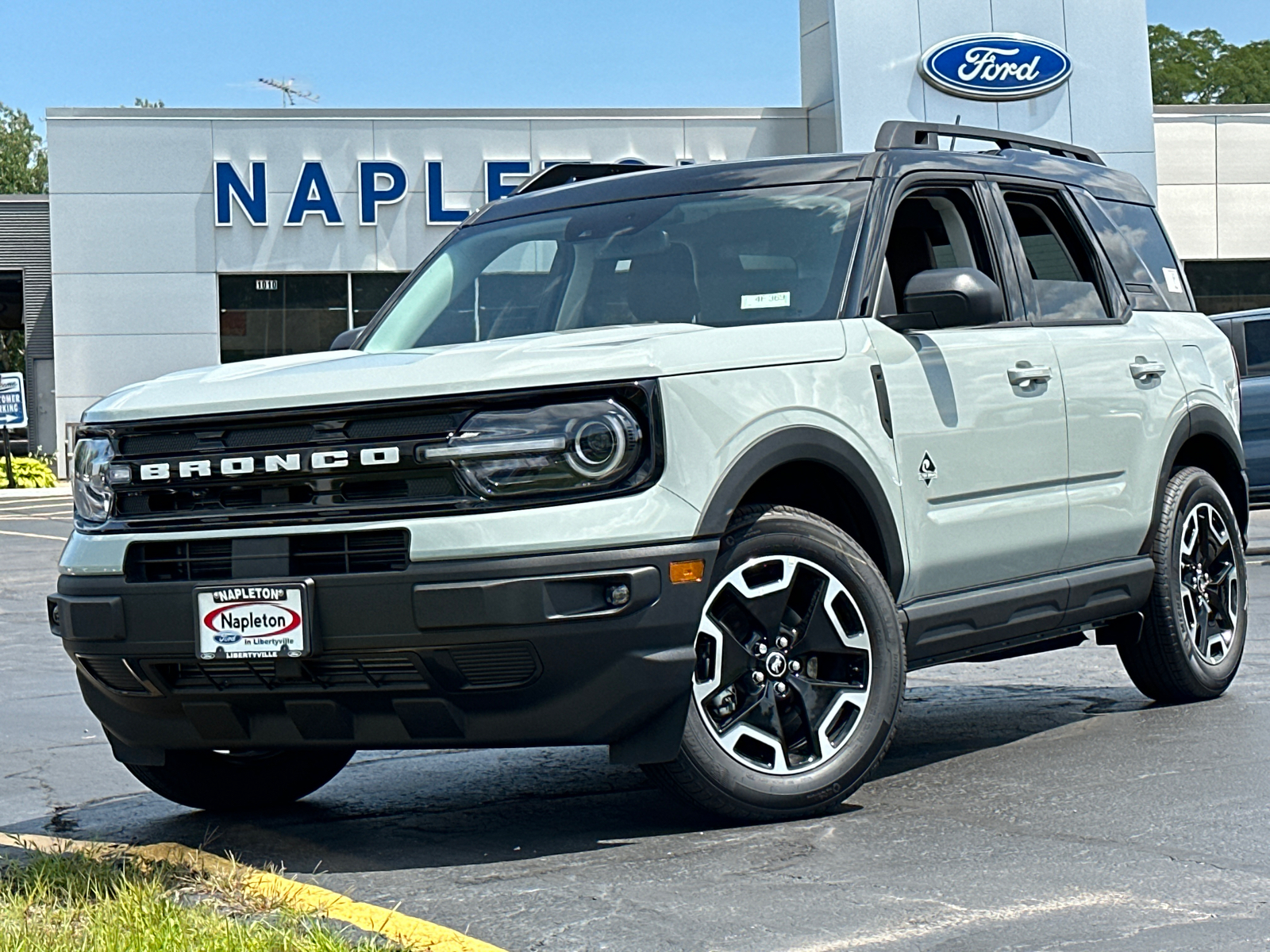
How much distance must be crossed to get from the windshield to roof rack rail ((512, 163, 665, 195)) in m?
0.49

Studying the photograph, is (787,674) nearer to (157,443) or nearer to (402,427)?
(402,427)

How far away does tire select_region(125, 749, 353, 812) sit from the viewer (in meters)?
5.36

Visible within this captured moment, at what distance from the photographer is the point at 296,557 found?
4582mm

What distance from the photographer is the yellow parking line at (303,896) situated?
3725 mm

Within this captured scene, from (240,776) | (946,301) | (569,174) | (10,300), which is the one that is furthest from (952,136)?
(10,300)

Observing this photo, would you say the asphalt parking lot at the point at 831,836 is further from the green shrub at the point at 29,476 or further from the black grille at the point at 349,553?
the green shrub at the point at 29,476

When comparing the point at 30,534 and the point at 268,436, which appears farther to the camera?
the point at 30,534

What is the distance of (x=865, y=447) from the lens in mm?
5230

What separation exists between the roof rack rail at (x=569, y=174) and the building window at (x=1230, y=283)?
94.8 feet

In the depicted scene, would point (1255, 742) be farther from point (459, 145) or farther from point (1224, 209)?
point (1224, 209)

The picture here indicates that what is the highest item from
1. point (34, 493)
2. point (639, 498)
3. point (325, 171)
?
point (325, 171)

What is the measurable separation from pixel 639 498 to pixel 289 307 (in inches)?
1085

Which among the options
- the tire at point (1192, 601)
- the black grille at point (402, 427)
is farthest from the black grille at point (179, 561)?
the tire at point (1192, 601)

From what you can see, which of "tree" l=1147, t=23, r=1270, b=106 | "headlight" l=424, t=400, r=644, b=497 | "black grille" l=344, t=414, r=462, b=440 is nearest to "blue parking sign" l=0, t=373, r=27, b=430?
"black grille" l=344, t=414, r=462, b=440
